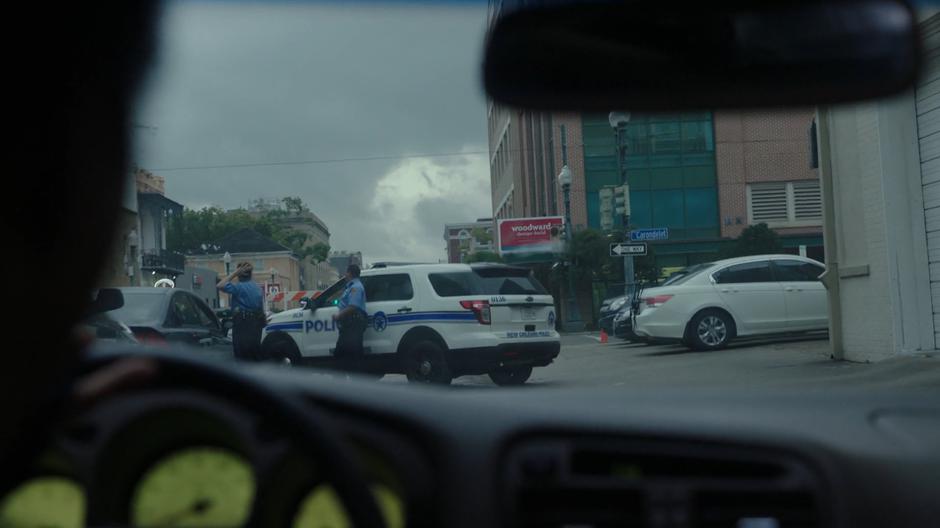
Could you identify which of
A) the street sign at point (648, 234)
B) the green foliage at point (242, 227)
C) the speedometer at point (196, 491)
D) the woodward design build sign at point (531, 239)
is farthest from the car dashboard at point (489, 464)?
the street sign at point (648, 234)

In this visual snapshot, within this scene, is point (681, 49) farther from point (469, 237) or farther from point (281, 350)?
point (281, 350)

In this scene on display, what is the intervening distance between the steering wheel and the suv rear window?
150 inches

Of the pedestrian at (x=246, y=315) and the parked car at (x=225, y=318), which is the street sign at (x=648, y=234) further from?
the parked car at (x=225, y=318)

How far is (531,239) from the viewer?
4336mm

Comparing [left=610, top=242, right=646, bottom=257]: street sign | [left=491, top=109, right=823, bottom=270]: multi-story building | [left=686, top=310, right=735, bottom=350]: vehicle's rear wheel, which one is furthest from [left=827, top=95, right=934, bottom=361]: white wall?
[left=610, top=242, right=646, bottom=257]: street sign

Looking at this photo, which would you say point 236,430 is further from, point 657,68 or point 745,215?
point 745,215

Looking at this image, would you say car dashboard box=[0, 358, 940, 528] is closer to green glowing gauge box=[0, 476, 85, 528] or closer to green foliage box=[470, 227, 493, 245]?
green glowing gauge box=[0, 476, 85, 528]

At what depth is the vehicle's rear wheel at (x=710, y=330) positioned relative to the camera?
665 cm

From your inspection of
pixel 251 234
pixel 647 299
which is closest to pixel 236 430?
pixel 251 234

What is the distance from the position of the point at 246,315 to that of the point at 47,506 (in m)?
2.83

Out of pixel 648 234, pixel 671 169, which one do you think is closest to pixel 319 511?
pixel 671 169

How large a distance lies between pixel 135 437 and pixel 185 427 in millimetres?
95

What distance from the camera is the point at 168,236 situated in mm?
2924

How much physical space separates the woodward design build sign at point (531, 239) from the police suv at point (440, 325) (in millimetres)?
454
